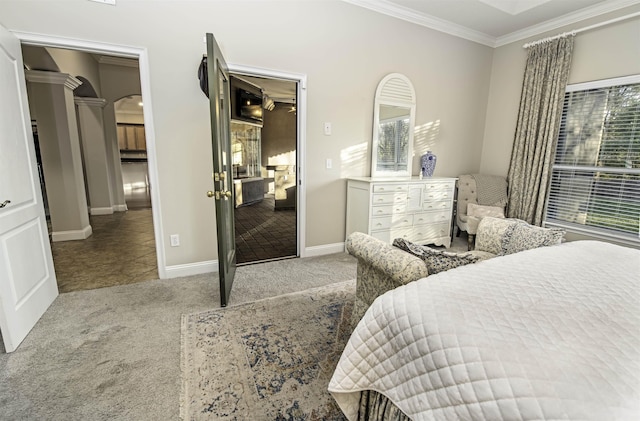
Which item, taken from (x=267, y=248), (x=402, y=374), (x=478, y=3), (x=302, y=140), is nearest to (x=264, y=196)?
(x=267, y=248)

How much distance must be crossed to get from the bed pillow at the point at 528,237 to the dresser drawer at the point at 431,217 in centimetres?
143

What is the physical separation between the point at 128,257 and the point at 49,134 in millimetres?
1974

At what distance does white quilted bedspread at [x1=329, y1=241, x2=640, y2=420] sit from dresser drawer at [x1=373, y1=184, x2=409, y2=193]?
199 centimetres

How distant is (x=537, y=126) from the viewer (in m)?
3.79

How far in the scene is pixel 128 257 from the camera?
11.4 ft

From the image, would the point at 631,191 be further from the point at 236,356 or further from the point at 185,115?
the point at 185,115

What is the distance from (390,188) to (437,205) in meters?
0.84

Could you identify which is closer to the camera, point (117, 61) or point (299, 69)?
point (299, 69)

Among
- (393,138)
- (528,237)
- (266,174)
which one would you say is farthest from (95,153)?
(528,237)

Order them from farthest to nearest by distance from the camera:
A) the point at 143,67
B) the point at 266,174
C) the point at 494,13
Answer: the point at 266,174
the point at 494,13
the point at 143,67

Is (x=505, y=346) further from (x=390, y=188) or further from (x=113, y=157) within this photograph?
(x=113, y=157)

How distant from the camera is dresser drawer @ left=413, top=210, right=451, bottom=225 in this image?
12.1ft

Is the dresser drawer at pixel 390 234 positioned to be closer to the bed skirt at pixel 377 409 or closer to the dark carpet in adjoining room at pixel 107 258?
the bed skirt at pixel 377 409

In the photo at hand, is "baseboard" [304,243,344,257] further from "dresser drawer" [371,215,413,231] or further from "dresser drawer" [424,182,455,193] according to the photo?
"dresser drawer" [424,182,455,193]
